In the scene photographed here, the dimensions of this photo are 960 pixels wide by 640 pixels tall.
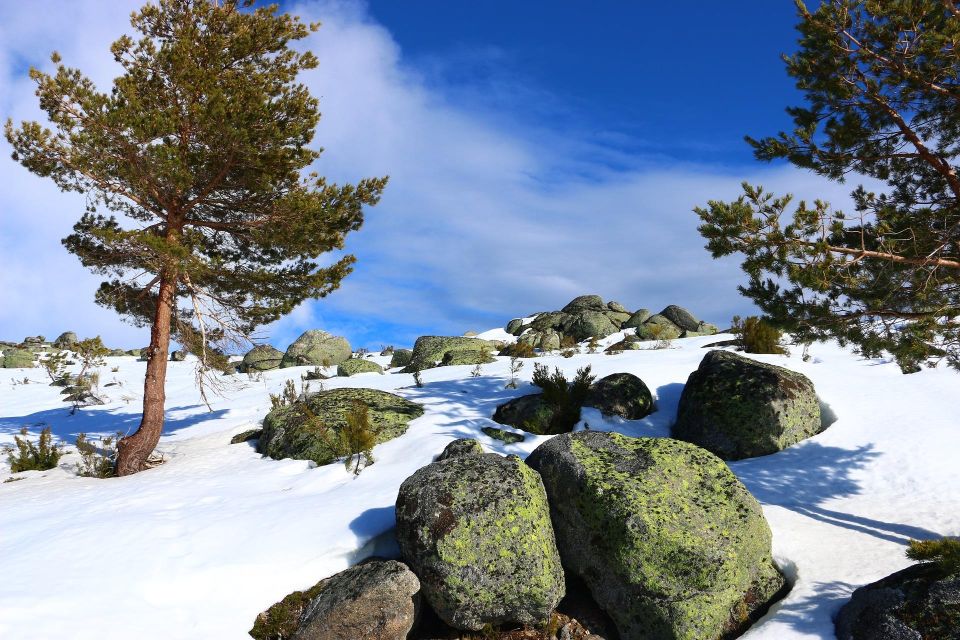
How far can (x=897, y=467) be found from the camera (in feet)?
30.4

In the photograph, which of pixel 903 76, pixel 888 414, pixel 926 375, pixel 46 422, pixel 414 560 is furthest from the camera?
pixel 46 422

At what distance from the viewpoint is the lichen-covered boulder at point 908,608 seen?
5.17 meters

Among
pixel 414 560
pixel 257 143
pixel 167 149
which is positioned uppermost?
pixel 257 143

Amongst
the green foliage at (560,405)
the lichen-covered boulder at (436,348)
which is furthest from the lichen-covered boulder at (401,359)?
the green foliage at (560,405)

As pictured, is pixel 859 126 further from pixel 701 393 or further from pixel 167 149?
pixel 167 149

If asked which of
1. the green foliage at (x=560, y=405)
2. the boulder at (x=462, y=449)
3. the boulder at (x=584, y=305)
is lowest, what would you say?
the boulder at (x=462, y=449)

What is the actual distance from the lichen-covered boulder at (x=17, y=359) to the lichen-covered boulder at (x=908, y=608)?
1324 inches

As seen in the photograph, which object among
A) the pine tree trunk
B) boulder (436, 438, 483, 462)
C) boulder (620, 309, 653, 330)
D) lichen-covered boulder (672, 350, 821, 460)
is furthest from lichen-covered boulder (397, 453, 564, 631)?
boulder (620, 309, 653, 330)

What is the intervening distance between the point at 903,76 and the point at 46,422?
21.6m

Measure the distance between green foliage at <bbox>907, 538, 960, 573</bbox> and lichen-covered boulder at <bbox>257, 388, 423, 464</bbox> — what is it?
308 inches

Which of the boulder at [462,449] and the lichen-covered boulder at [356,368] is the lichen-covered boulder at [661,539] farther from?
the lichen-covered boulder at [356,368]

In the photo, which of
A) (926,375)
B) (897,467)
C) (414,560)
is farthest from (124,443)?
(926,375)

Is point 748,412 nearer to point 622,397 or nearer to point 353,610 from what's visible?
point 622,397

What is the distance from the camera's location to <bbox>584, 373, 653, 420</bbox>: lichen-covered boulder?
11320mm
